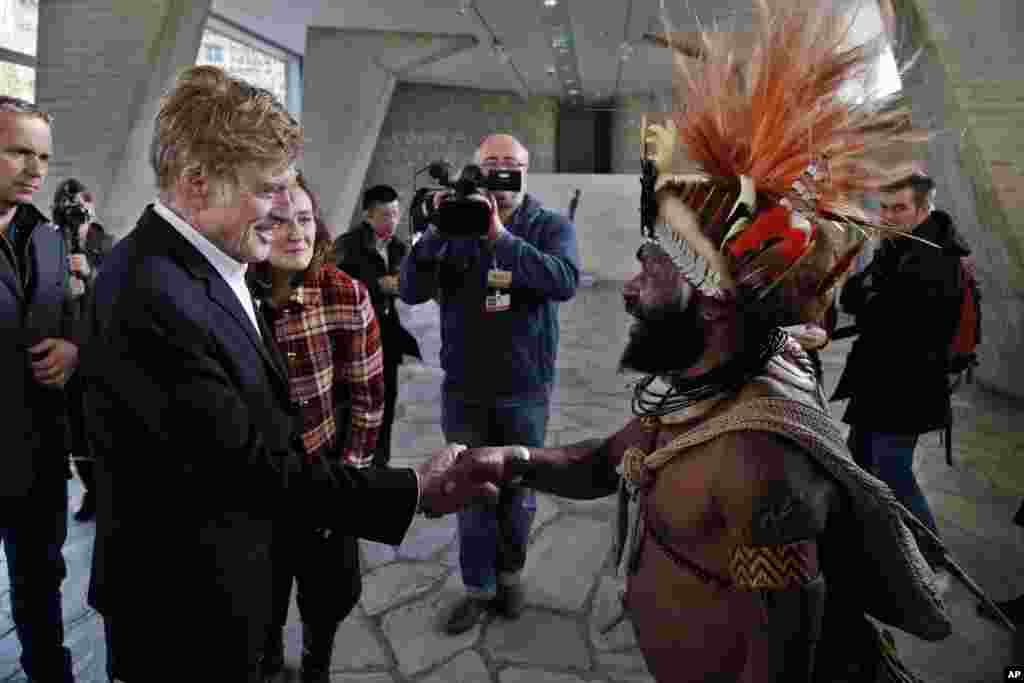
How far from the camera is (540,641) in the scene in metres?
3.05

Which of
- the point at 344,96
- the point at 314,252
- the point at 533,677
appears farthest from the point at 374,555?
the point at 344,96

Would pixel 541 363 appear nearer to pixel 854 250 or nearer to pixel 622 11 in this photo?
pixel 854 250

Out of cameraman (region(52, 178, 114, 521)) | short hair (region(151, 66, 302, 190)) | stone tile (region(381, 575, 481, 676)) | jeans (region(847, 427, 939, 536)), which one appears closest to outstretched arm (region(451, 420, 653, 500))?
short hair (region(151, 66, 302, 190))

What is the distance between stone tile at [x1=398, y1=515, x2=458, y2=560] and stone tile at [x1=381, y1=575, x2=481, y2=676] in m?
0.41

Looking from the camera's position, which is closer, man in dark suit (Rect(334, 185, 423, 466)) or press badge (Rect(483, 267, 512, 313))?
press badge (Rect(483, 267, 512, 313))

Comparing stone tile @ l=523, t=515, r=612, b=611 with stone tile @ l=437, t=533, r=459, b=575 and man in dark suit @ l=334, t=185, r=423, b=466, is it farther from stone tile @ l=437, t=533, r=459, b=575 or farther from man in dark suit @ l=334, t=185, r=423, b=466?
man in dark suit @ l=334, t=185, r=423, b=466

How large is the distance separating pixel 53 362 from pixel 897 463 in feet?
11.6

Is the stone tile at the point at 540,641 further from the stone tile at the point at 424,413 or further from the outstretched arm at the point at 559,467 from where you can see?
the stone tile at the point at 424,413

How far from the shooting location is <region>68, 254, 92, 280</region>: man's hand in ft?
12.4

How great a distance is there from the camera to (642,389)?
1697 millimetres

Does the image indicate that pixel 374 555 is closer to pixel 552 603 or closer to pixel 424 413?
pixel 552 603

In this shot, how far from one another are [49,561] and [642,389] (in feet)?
7.11

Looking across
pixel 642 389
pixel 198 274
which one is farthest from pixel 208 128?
pixel 642 389

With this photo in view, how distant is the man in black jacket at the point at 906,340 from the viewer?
10.5ft
